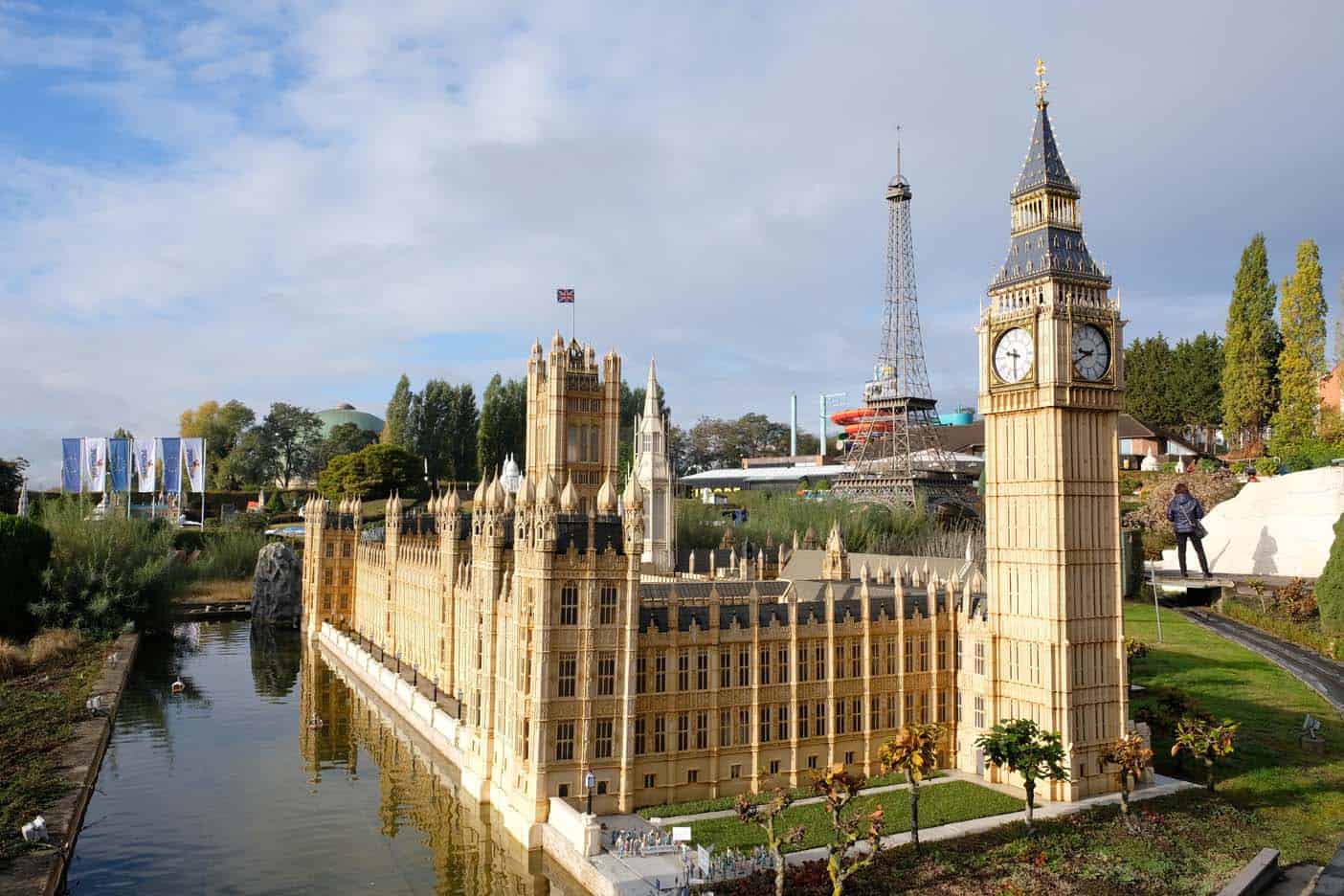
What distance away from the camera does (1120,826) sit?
3562 cm

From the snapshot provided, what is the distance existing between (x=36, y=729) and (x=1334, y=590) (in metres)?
78.7

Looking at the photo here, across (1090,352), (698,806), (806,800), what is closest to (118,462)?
(698,806)

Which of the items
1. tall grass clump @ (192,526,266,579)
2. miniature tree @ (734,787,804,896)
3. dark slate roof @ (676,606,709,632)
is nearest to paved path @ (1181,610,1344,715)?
dark slate roof @ (676,606,709,632)

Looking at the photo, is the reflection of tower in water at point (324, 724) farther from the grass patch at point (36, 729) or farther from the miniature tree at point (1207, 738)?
the miniature tree at point (1207, 738)

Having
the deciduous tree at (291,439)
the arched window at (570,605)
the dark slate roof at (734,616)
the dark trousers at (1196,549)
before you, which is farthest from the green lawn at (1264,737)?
the deciduous tree at (291,439)

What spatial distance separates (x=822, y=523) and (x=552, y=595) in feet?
231

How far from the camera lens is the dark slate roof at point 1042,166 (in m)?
42.8

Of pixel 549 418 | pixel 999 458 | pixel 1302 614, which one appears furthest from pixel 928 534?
pixel 999 458

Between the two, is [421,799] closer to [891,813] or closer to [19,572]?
[891,813]

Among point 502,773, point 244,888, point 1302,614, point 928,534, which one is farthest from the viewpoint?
point 928,534

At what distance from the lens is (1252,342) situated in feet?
339

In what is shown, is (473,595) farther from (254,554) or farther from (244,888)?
(254,554)

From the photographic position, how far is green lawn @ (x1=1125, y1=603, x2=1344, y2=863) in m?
36.4

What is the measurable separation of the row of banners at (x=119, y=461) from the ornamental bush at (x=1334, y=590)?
110 metres
